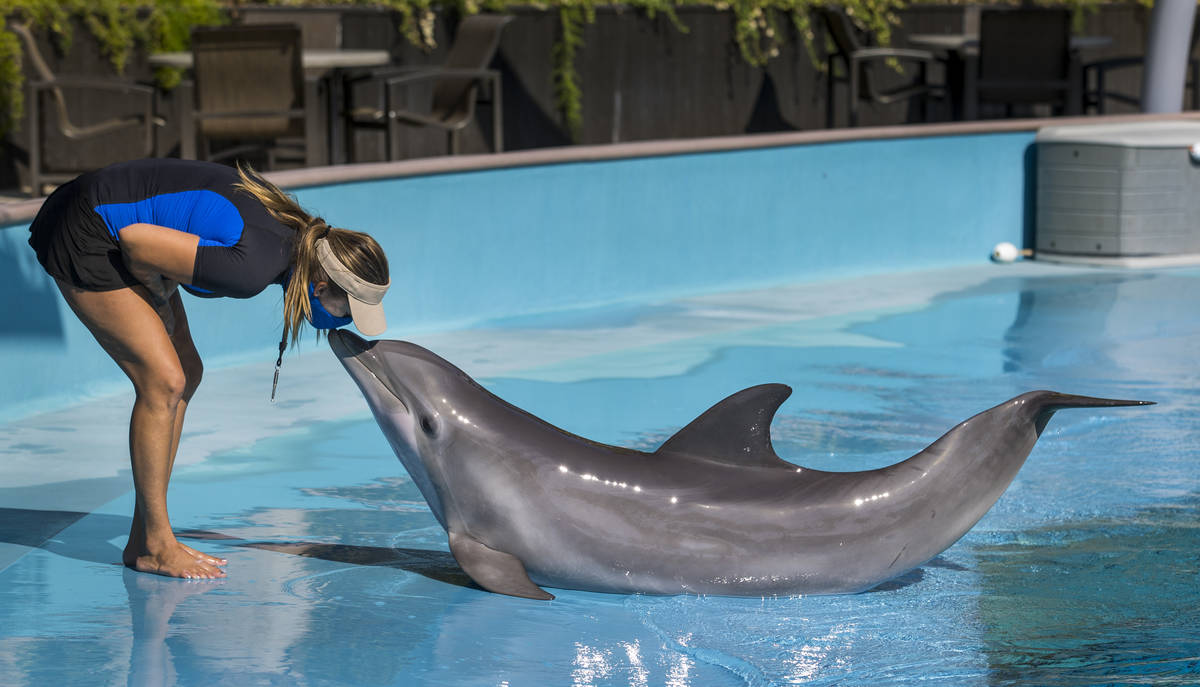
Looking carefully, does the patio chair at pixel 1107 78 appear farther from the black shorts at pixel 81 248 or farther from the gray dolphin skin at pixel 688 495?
the black shorts at pixel 81 248

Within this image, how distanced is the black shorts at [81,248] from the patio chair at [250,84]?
5744 mm

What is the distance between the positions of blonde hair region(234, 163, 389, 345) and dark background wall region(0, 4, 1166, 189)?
25.1ft

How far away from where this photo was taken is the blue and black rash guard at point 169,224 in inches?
171

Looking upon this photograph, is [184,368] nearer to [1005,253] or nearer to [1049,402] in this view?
[1049,402]

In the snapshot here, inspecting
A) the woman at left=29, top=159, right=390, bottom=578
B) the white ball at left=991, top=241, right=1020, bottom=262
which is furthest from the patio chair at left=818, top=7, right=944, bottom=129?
the woman at left=29, top=159, right=390, bottom=578

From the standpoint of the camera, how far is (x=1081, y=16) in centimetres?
1667

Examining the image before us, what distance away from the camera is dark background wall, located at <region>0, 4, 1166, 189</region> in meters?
11.9

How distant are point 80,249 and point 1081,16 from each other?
46.0 ft

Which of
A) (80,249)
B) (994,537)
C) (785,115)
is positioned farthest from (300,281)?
(785,115)

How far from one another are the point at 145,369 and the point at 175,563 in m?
0.61

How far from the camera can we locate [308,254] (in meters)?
4.41

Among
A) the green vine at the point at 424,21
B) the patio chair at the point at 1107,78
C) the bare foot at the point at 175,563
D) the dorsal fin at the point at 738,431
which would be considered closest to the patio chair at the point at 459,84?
the green vine at the point at 424,21

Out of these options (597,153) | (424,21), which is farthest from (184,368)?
(424,21)

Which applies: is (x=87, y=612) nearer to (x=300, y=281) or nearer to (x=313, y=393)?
(x=300, y=281)
